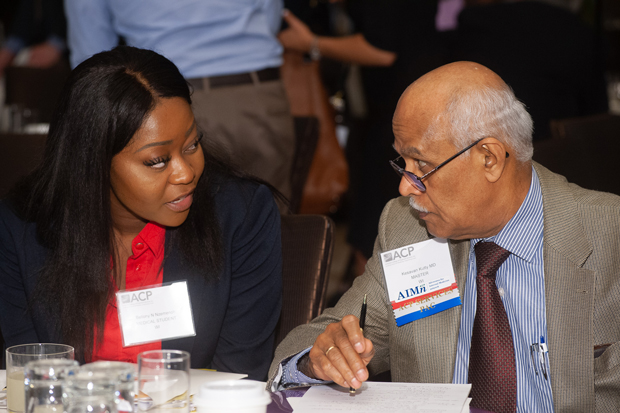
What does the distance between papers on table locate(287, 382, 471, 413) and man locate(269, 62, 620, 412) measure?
0.08 meters

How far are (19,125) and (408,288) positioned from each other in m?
2.96

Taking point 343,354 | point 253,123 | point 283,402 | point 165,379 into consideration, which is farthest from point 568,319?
point 253,123

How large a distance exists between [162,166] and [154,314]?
388 millimetres

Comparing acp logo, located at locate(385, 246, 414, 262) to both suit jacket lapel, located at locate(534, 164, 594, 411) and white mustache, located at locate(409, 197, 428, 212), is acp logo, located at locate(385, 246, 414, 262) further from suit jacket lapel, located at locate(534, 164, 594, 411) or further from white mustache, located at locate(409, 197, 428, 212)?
suit jacket lapel, located at locate(534, 164, 594, 411)

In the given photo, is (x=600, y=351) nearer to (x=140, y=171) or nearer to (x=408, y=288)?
(x=408, y=288)

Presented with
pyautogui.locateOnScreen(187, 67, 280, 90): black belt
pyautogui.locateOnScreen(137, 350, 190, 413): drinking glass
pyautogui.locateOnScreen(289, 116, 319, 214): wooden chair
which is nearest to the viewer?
pyautogui.locateOnScreen(137, 350, 190, 413): drinking glass

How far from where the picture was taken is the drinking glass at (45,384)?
117cm

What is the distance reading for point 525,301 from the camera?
67.1 inches

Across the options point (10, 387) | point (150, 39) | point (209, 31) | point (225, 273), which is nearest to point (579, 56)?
point (209, 31)

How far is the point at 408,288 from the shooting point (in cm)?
180

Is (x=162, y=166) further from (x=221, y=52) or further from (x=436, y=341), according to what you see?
(x=221, y=52)

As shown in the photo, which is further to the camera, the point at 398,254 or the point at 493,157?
the point at 398,254

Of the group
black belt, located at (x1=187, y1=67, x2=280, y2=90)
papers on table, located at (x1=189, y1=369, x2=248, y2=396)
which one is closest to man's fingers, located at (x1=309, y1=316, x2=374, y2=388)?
papers on table, located at (x1=189, y1=369, x2=248, y2=396)

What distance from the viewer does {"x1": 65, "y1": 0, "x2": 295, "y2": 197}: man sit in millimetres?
2799
